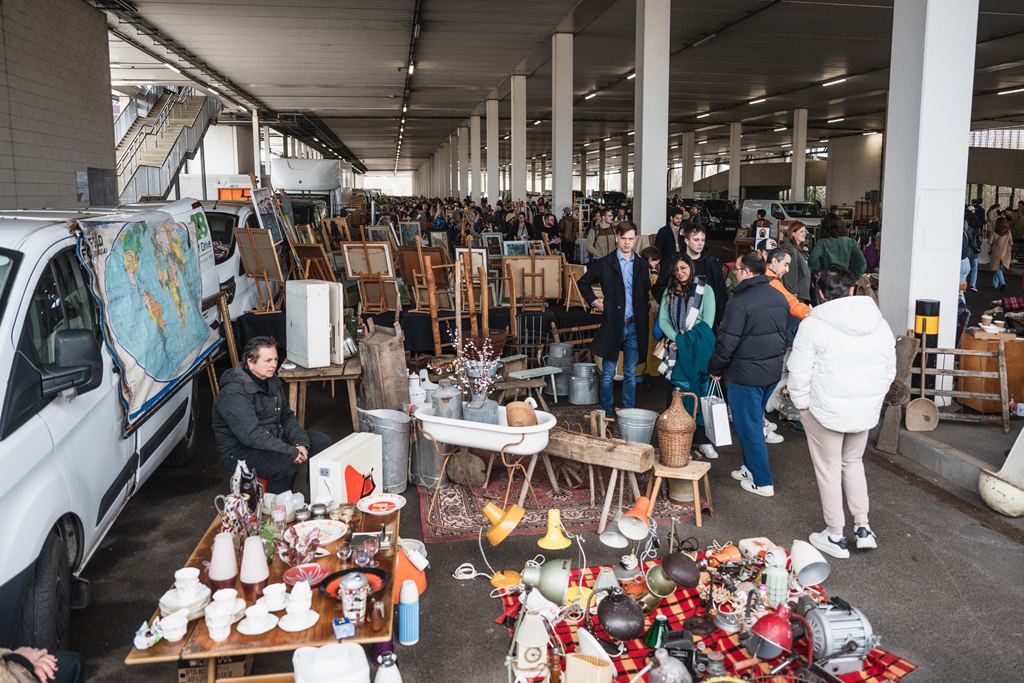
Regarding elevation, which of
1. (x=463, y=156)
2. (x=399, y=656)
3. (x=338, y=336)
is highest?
(x=463, y=156)

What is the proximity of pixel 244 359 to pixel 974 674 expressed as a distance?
401 centimetres

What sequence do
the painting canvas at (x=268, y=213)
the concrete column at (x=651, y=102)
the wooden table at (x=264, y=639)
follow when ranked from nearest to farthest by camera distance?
the wooden table at (x=264, y=639)
the painting canvas at (x=268, y=213)
the concrete column at (x=651, y=102)

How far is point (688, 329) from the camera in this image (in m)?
6.05

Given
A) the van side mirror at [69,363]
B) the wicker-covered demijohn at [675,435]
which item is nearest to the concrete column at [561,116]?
the wicker-covered demijohn at [675,435]

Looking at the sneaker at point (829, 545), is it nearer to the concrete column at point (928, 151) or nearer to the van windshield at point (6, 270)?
the concrete column at point (928, 151)

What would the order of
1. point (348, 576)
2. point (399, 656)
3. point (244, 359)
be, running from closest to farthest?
point (348, 576) → point (399, 656) → point (244, 359)

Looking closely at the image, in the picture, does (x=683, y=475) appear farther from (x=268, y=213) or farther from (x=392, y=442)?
(x=268, y=213)

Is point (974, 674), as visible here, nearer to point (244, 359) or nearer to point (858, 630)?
point (858, 630)

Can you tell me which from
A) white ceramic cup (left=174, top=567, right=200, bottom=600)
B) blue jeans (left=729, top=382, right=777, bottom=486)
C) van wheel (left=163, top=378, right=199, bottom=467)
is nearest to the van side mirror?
white ceramic cup (left=174, top=567, right=200, bottom=600)

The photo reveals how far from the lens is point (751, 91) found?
2478 cm

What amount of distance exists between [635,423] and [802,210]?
21.3 meters

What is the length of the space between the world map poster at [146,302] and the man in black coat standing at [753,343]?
12.0ft

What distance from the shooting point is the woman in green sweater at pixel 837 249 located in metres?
7.95

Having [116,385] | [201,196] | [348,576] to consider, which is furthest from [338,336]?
[201,196]
